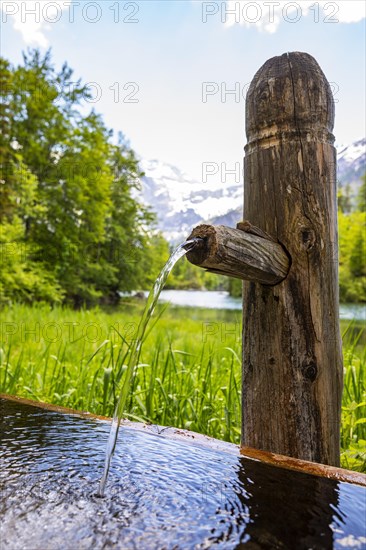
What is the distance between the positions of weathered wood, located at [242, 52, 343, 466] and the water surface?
13.6 inches

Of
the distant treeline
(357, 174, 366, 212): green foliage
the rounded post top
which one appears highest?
(357, 174, 366, 212): green foliage

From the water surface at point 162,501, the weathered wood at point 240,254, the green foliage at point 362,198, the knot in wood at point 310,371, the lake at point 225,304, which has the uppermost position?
the green foliage at point 362,198

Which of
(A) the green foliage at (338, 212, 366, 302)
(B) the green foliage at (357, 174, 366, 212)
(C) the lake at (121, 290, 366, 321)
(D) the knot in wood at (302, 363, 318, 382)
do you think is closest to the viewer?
(D) the knot in wood at (302, 363, 318, 382)

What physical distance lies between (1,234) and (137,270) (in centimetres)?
1278

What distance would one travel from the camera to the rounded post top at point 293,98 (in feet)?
5.33

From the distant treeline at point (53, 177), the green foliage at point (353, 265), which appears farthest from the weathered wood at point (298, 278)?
the green foliage at point (353, 265)

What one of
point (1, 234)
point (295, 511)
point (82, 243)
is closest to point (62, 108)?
point (82, 243)

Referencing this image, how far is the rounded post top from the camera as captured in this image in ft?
5.33

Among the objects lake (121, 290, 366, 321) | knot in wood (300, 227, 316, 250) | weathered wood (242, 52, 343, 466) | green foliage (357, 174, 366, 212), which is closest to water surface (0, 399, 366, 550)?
weathered wood (242, 52, 343, 466)

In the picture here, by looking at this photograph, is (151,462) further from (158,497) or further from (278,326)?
(278,326)

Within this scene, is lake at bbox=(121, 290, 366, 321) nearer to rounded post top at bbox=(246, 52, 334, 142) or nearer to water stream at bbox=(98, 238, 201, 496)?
water stream at bbox=(98, 238, 201, 496)

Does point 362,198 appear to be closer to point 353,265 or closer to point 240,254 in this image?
point 353,265

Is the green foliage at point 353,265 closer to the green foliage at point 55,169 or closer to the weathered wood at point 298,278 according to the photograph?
the green foliage at point 55,169

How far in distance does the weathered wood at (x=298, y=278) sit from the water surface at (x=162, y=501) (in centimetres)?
35
